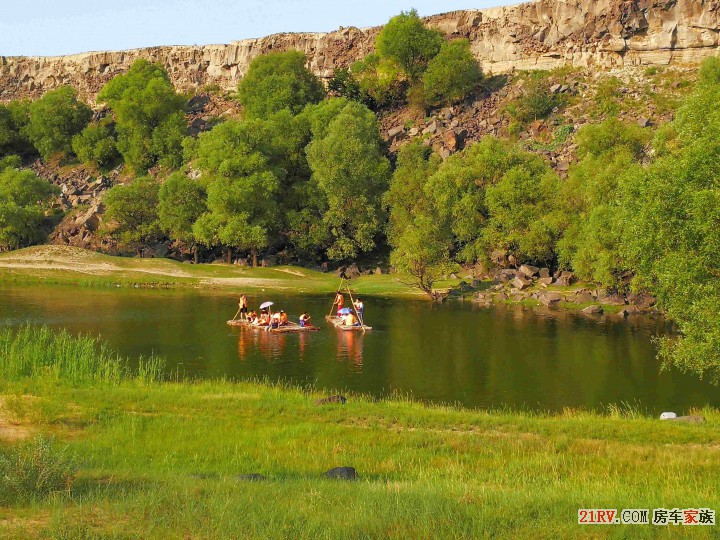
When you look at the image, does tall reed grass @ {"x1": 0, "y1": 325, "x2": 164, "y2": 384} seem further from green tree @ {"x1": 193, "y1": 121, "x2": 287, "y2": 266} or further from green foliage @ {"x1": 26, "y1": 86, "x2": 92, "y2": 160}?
green foliage @ {"x1": 26, "y1": 86, "x2": 92, "y2": 160}

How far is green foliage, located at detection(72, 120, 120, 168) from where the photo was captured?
111688 millimetres

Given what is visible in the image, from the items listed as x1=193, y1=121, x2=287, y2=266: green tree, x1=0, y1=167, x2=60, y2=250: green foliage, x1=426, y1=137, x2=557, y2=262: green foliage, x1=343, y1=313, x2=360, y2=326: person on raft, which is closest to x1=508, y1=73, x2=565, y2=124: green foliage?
x1=426, y1=137, x2=557, y2=262: green foliage

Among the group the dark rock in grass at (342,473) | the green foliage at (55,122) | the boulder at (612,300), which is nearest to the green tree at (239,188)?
the boulder at (612,300)

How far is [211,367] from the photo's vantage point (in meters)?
32.3

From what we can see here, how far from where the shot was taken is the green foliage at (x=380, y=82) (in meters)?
108

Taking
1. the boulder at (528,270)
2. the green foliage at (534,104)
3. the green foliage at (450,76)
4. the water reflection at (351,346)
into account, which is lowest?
the water reflection at (351,346)

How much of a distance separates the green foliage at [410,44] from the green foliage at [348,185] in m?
30.2

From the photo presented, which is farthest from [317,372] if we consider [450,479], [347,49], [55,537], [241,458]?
[347,49]

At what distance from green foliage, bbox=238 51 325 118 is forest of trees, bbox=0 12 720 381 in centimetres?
33

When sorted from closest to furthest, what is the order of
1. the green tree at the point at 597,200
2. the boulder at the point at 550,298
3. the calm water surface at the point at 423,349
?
the calm water surface at the point at 423,349
the green tree at the point at 597,200
the boulder at the point at 550,298

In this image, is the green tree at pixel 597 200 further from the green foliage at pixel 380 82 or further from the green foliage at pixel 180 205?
the green foliage at pixel 380 82

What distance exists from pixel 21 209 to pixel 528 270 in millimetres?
62705

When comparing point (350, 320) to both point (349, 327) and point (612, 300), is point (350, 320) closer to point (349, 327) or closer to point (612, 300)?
point (349, 327)

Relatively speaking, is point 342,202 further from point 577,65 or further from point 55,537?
point 55,537
